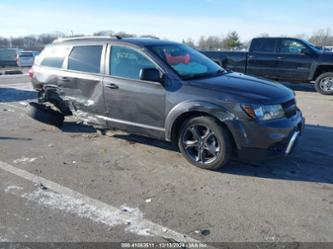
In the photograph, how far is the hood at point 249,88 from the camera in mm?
4504

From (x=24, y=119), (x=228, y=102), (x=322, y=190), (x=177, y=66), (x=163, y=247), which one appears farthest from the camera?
(x=24, y=119)

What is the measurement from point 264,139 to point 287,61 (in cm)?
845

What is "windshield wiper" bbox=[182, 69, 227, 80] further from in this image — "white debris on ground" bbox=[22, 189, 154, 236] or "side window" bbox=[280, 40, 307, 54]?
"side window" bbox=[280, 40, 307, 54]

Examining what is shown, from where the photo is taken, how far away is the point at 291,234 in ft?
10.8

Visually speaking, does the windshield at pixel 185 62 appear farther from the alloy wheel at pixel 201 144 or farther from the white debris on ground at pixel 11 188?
the white debris on ground at pixel 11 188

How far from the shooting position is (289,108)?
15.7 ft

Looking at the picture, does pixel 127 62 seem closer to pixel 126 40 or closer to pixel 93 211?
pixel 126 40

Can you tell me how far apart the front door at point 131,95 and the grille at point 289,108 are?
1656 millimetres

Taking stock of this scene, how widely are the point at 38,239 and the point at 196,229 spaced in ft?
4.83

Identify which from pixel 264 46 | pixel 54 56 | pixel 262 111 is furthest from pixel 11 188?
pixel 264 46

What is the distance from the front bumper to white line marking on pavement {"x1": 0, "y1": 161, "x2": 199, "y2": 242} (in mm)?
1640

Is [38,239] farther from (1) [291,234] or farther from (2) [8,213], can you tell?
(1) [291,234]

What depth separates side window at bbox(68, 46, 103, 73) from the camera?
19.1ft

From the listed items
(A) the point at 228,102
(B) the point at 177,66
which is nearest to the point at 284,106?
(A) the point at 228,102
